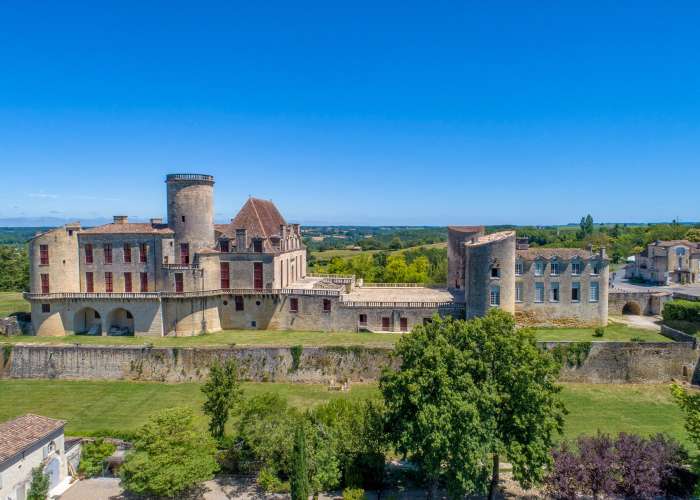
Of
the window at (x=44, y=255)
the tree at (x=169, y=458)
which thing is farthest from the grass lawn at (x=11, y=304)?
the tree at (x=169, y=458)

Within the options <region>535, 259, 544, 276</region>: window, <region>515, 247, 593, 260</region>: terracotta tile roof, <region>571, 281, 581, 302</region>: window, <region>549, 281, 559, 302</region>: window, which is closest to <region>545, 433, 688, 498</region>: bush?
<region>549, 281, 559, 302</region>: window

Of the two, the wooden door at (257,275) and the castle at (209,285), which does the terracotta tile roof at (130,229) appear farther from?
the wooden door at (257,275)

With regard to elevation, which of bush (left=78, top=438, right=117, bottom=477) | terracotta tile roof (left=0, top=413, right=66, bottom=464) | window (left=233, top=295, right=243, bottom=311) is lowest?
A: bush (left=78, top=438, right=117, bottom=477)

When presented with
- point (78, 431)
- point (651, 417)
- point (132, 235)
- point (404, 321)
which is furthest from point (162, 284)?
point (651, 417)

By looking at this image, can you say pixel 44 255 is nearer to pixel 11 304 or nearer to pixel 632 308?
pixel 11 304

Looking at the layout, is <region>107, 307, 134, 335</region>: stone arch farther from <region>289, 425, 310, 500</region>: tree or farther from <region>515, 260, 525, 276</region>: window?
<region>515, 260, 525, 276</region>: window

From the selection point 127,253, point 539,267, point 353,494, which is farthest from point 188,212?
point 539,267
